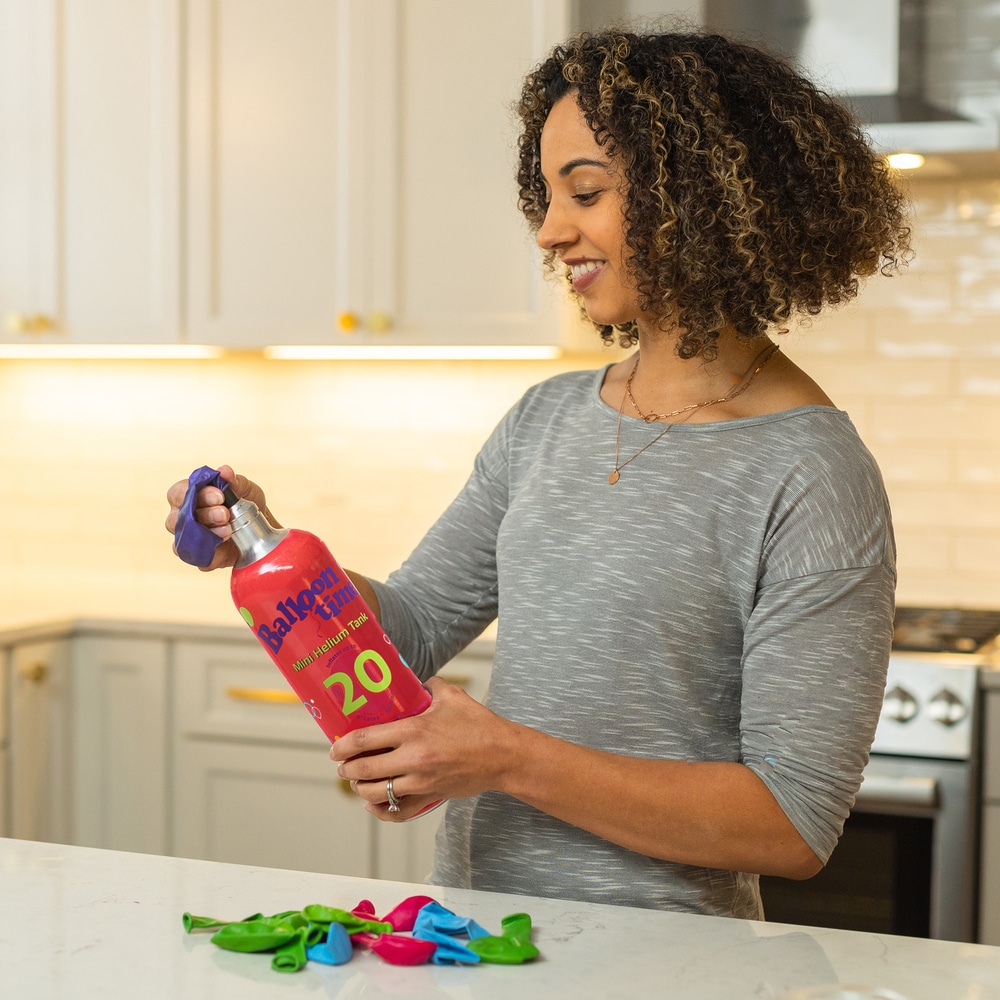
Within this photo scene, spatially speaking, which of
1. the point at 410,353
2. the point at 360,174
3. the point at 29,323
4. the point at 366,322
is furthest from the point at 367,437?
the point at 29,323

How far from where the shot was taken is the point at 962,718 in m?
1.95

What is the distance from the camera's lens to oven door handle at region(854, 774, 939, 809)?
6.39 feet

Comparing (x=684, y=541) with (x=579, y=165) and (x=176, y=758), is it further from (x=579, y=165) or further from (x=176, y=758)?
(x=176, y=758)

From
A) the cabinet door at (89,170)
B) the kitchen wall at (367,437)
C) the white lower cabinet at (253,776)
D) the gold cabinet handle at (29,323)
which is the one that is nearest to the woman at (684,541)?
the white lower cabinet at (253,776)

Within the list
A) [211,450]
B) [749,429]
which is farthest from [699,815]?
[211,450]

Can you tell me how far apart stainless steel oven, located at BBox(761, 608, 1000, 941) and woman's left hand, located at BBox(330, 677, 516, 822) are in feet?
4.08

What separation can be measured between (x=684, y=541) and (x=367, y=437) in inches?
73.1

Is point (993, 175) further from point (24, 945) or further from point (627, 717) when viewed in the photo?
point (24, 945)

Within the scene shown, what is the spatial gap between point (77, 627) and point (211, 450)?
57 centimetres

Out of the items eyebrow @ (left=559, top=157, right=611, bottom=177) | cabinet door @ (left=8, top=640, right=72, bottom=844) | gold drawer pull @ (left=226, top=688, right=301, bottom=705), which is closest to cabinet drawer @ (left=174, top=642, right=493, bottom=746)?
gold drawer pull @ (left=226, top=688, right=301, bottom=705)

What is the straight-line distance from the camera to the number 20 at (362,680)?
2.81 ft

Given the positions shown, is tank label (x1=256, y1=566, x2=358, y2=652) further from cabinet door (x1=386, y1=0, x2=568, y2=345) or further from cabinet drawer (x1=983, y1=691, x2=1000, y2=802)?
cabinet door (x1=386, y1=0, x2=568, y2=345)

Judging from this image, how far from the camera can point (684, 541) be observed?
103 centimetres

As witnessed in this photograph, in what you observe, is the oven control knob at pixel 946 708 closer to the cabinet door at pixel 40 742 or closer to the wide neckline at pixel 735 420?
the wide neckline at pixel 735 420
